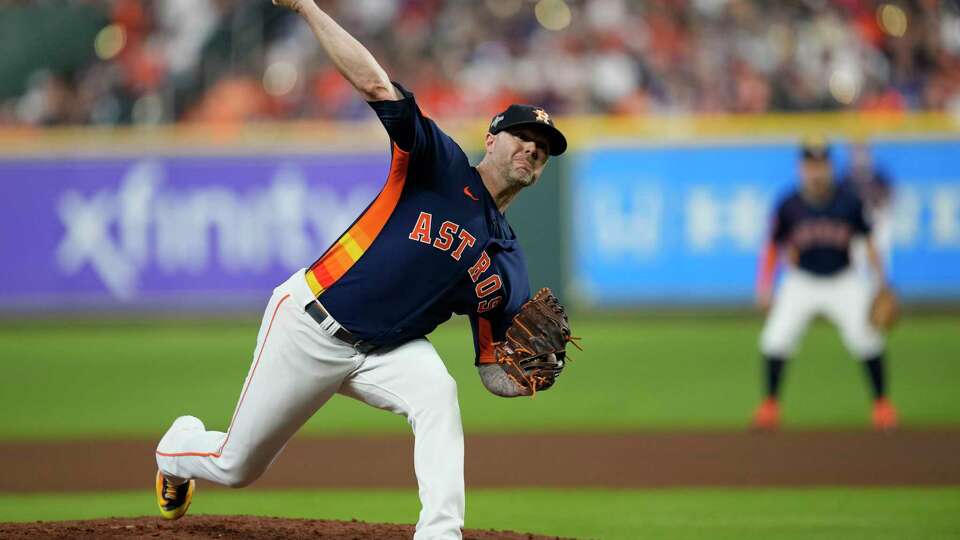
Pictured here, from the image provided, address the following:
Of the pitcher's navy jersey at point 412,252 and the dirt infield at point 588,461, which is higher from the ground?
the pitcher's navy jersey at point 412,252

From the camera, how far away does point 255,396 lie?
16.5ft

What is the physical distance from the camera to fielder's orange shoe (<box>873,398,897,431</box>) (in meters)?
9.55

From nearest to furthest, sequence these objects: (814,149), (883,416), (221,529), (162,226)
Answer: (221,529), (883,416), (814,149), (162,226)

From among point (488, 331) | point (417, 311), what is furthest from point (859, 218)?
point (417, 311)

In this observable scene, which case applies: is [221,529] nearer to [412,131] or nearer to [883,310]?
[412,131]

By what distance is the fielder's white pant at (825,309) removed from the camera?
988cm

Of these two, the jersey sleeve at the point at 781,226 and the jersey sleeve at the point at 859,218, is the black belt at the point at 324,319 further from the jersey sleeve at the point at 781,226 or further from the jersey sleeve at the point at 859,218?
the jersey sleeve at the point at 859,218

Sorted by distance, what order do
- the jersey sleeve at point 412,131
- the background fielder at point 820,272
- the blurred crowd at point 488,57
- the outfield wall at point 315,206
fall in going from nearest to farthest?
1. the jersey sleeve at point 412,131
2. the background fielder at point 820,272
3. the outfield wall at point 315,206
4. the blurred crowd at point 488,57

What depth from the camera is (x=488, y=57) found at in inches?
715

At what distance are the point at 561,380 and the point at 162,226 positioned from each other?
6.57 metres

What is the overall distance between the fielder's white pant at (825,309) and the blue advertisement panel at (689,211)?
6.22 m

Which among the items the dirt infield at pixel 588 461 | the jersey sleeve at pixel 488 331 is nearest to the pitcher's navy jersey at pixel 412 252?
the jersey sleeve at pixel 488 331

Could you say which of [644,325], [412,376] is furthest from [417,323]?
[644,325]

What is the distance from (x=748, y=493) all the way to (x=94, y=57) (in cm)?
1375
